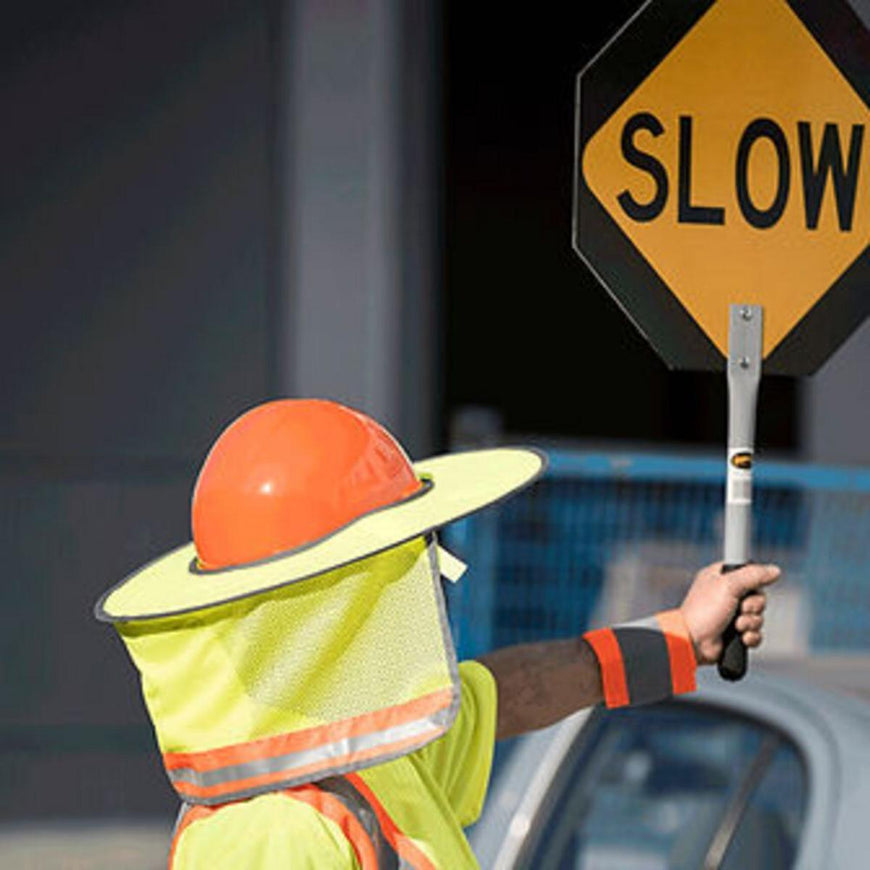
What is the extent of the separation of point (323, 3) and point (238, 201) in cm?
89

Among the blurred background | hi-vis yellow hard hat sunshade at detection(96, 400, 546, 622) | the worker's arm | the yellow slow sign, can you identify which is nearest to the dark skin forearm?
the worker's arm

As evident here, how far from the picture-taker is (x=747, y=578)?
7.62 feet

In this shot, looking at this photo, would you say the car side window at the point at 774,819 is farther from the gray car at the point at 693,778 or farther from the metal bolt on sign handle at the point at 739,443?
the metal bolt on sign handle at the point at 739,443

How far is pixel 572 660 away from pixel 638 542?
4439 mm

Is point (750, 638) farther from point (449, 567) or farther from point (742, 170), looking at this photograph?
point (742, 170)

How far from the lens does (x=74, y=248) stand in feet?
27.9

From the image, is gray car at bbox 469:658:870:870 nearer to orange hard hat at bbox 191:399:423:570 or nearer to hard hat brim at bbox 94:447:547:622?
hard hat brim at bbox 94:447:547:622

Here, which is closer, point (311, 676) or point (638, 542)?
point (311, 676)

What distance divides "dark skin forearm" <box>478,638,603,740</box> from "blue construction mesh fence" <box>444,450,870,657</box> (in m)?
4.19

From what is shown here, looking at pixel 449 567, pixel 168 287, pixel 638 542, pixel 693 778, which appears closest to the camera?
pixel 449 567

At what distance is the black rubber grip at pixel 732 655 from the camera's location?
A: 2361 millimetres

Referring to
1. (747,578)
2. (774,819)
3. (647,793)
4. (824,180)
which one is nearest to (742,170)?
(824,180)

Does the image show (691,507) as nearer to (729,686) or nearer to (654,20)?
(729,686)

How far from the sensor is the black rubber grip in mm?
2361
